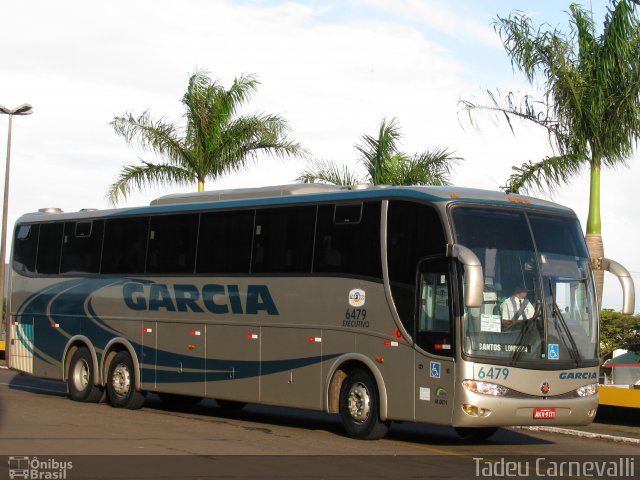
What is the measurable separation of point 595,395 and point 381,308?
10.4 feet

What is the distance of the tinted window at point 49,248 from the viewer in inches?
894

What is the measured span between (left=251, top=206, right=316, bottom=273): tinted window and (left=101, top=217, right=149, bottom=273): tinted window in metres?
3.33

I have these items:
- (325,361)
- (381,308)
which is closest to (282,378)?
(325,361)

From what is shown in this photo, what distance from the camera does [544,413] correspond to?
14.8 meters

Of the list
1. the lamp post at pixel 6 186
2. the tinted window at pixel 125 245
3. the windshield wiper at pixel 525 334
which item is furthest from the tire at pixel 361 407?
the lamp post at pixel 6 186

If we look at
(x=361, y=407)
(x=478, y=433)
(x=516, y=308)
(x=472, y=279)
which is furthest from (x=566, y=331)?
(x=361, y=407)

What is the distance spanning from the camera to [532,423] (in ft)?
48.7

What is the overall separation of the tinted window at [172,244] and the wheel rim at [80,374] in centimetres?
290

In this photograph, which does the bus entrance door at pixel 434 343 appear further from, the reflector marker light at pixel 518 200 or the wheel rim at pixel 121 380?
the wheel rim at pixel 121 380

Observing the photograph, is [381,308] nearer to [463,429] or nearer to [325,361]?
[325,361]

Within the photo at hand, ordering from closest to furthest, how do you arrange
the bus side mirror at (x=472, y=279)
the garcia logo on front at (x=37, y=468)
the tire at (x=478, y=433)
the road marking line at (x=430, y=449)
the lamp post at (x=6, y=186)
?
the garcia logo on front at (x=37, y=468)
the bus side mirror at (x=472, y=279)
the road marking line at (x=430, y=449)
the tire at (x=478, y=433)
the lamp post at (x=6, y=186)

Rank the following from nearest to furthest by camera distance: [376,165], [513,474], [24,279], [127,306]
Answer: [513,474] < [127,306] < [24,279] < [376,165]

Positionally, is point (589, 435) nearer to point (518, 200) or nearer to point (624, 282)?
point (624, 282)

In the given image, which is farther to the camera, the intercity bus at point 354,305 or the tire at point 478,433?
the tire at point 478,433
